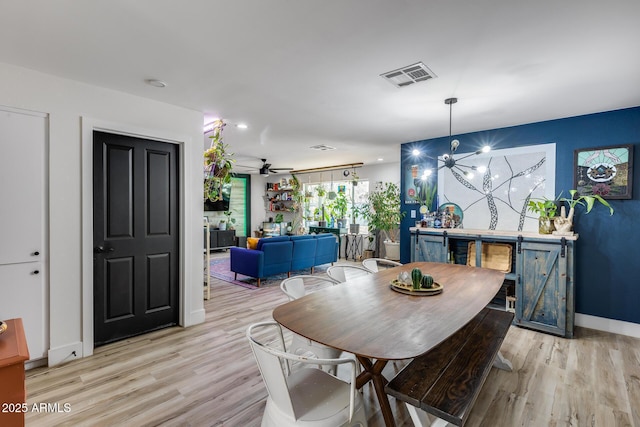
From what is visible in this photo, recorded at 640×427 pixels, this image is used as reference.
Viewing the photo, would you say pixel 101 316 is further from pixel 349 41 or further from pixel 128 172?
pixel 349 41

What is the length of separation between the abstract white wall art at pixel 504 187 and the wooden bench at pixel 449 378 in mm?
2458

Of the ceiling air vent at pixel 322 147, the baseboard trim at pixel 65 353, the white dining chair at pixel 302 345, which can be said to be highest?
the ceiling air vent at pixel 322 147

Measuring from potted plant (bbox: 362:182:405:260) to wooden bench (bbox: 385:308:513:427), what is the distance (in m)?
4.73

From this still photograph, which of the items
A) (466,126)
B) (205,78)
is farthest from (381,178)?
(205,78)

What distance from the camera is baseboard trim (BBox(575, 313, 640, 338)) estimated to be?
3.39 m

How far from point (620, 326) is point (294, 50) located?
14.9 feet

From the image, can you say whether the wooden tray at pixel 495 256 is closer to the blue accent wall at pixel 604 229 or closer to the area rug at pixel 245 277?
the blue accent wall at pixel 604 229

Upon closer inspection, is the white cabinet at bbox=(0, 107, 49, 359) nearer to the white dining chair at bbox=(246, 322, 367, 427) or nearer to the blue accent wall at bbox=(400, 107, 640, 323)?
the white dining chair at bbox=(246, 322, 367, 427)

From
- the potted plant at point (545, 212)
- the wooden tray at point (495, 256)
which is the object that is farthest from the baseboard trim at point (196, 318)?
the potted plant at point (545, 212)

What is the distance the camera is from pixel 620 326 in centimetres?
346

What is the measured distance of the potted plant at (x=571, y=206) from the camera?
3.46 meters

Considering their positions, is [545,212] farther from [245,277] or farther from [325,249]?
[245,277]

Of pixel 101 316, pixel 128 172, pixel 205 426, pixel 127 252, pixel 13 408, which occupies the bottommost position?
pixel 205 426

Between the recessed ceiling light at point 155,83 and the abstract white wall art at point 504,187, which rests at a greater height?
the recessed ceiling light at point 155,83
